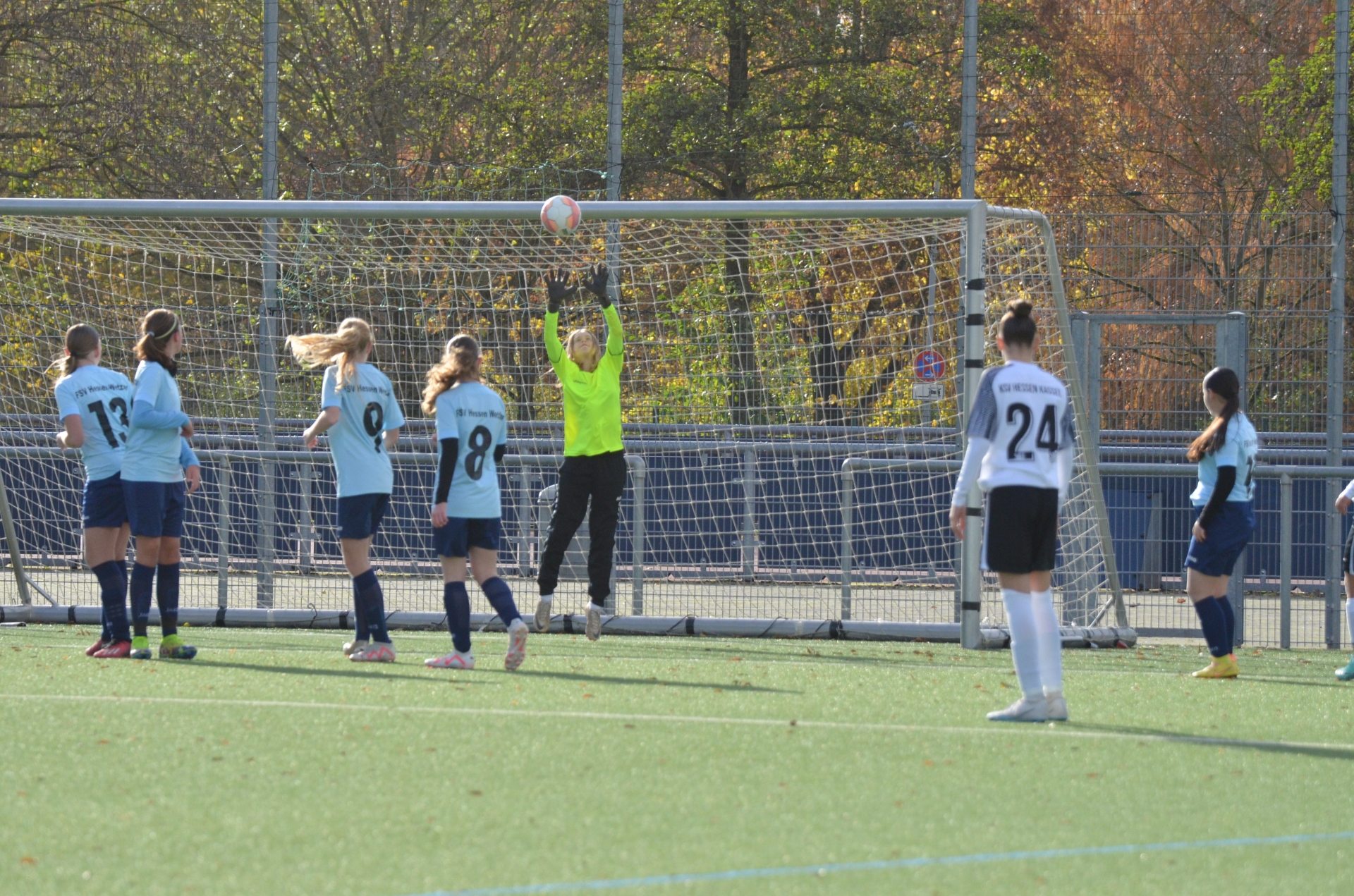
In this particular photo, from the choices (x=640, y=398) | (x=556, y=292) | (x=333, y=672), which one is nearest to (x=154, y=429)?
(x=333, y=672)

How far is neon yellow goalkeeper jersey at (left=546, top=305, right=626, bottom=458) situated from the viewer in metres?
9.52

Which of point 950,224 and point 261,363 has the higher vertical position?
point 950,224

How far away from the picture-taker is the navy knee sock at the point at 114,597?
843 cm

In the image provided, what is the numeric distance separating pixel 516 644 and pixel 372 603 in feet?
3.14

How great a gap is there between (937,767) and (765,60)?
14419 millimetres

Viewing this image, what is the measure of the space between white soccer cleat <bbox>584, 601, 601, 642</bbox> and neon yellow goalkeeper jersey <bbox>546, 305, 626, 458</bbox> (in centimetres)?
94

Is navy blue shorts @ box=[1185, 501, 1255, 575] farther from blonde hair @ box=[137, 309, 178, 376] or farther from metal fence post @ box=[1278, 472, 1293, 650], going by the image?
blonde hair @ box=[137, 309, 178, 376]

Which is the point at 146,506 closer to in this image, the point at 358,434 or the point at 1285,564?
the point at 358,434

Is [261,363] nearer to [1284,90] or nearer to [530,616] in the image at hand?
[530,616]

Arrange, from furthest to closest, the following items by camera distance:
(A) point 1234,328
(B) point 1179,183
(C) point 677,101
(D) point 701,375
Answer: (C) point 677,101 < (B) point 1179,183 < (D) point 701,375 < (A) point 1234,328

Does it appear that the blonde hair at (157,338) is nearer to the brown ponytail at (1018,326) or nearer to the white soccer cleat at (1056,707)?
the brown ponytail at (1018,326)

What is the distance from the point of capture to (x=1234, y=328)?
1120cm

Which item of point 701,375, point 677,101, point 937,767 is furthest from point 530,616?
point 677,101

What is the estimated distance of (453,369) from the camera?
312 inches
